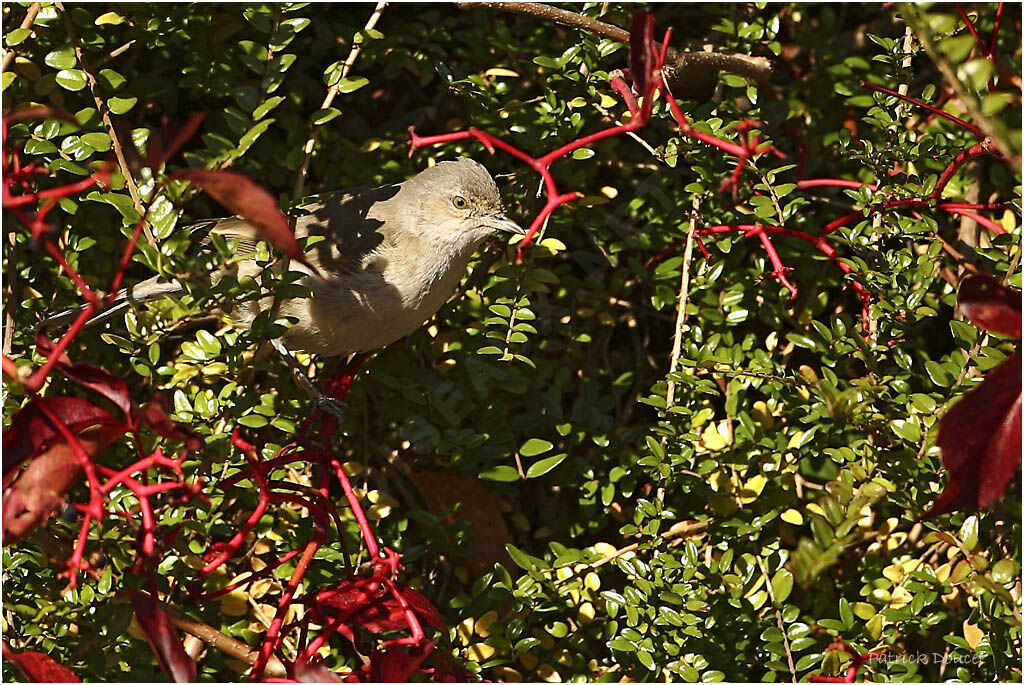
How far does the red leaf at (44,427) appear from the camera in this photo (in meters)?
1.68

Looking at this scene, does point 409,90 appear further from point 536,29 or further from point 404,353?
point 404,353

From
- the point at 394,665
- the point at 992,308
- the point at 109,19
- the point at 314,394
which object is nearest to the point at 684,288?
the point at 314,394

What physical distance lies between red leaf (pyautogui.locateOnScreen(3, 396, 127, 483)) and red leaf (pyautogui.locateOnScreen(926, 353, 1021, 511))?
1302 mm

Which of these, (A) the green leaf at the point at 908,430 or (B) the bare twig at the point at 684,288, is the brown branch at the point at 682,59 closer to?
(B) the bare twig at the point at 684,288

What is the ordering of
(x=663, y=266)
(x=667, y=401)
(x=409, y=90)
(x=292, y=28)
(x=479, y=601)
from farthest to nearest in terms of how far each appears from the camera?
1. (x=409, y=90)
2. (x=663, y=266)
3. (x=667, y=401)
4. (x=479, y=601)
5. (x=292, y=28)

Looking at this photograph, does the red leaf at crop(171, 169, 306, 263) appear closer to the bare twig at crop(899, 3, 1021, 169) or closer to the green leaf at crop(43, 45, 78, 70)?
the bare twig at crop(899, 3, 1021, 169)

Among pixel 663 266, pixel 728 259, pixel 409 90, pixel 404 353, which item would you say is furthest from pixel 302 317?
pixel 728 259

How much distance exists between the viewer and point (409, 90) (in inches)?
136

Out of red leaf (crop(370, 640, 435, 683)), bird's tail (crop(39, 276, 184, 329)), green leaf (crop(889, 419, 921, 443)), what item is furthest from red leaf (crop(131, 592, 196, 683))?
green leaf (crop(889, 419, 921, 443))

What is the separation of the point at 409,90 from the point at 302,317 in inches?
33.4

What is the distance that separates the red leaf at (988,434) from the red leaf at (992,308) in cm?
5

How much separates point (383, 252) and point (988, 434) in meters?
2.19

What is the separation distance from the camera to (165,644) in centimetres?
176

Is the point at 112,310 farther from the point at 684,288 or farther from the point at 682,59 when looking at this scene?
the point at 682,59
